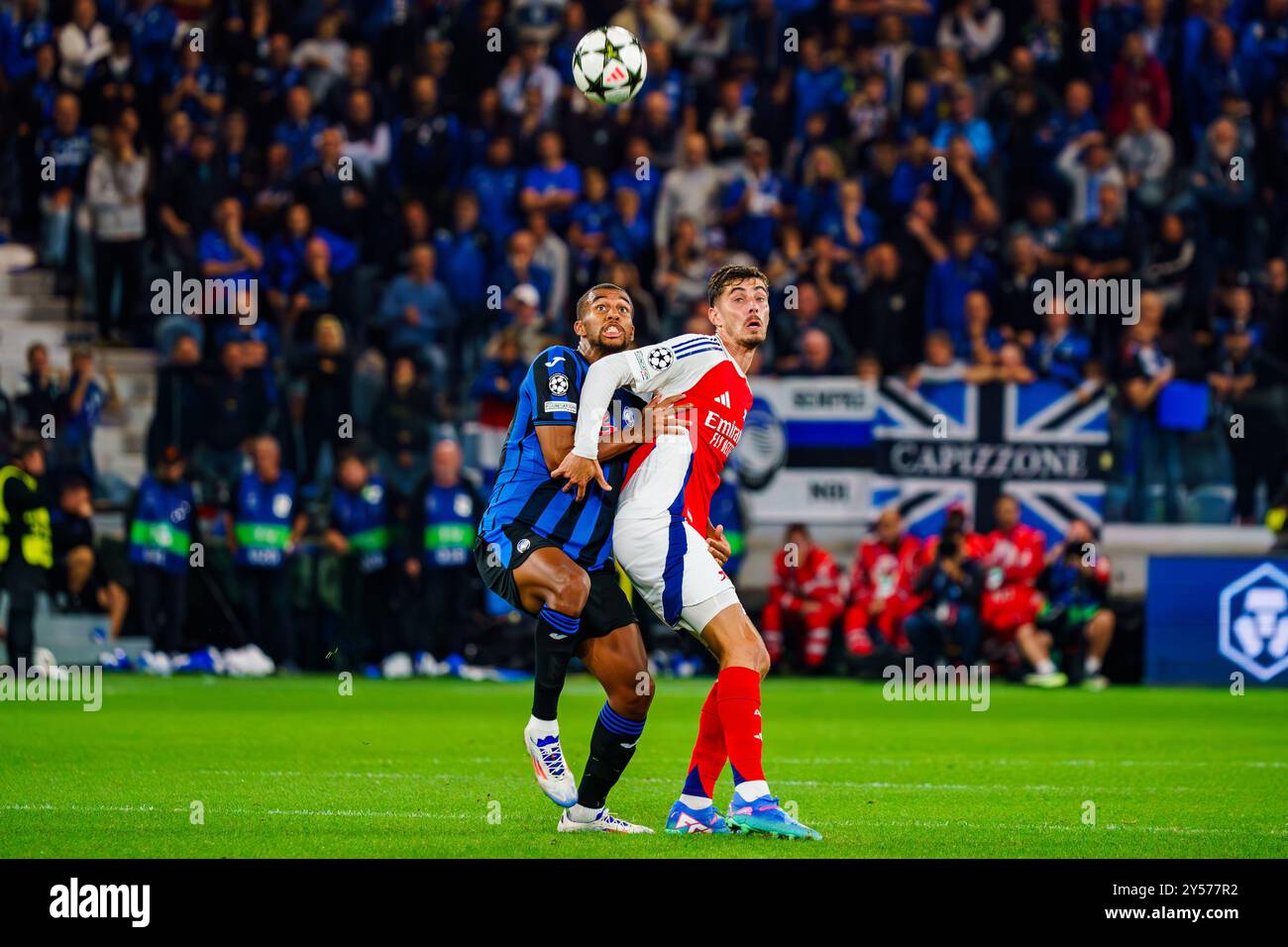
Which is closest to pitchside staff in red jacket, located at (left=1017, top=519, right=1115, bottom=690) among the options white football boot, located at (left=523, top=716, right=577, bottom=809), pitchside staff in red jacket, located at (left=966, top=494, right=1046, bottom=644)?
pitchside staff in red jacket, located at (left=966, top=494, right=1046, bottom=644)

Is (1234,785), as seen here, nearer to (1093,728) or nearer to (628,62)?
(1093,728)

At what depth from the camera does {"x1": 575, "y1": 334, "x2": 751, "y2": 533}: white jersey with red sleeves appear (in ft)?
26.6

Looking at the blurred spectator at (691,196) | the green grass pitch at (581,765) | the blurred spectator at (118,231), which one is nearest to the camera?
the green grass pitch at (581,765)

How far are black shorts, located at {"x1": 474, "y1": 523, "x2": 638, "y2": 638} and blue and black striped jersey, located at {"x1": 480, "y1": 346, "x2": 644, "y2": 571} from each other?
4 centimetres

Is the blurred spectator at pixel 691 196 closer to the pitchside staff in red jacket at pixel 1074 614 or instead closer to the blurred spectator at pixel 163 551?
the pitchside staff in red jacket at pixel 1074 614

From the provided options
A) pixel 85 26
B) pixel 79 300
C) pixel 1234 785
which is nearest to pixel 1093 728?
pixel 1234 785

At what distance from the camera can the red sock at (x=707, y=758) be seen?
810cm

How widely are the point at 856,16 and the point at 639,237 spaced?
4.21 m

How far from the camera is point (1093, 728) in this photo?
44.7 ft

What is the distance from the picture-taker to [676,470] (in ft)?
26.8

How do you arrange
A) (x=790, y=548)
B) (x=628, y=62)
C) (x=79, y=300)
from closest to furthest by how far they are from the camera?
(x=628, y=62) → (x=790, y=548) → (x=79, y=300)

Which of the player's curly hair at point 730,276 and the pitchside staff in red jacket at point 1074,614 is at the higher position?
the player's curly hair at point 730,276

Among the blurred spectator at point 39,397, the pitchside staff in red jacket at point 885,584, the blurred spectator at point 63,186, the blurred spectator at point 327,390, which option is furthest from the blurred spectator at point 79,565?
the pitchside staff in red jacket at point 885,584

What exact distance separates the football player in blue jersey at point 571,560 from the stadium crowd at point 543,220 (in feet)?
31.4
